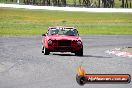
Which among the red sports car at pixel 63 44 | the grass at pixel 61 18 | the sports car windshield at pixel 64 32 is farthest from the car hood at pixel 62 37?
the grass at pixel 61 18

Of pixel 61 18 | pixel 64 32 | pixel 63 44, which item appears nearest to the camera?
pixel 63 44

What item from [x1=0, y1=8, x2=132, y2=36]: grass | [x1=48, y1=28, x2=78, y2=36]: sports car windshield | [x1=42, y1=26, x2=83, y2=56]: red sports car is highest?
[x1=48, y1=28, x2=78, y2=36]: sports car windshield

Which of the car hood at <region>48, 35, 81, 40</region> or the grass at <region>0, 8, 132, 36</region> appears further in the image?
the grass at <region>0, 8, 132, 36</region>

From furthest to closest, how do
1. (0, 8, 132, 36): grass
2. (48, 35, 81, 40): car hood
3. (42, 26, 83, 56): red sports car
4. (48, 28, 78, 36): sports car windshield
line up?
(0, 8, 132, 36): grass → (48, 28, 78, 36): sports car windshield → (48, 35, 81, 40): car hood → (42, 26, 83, 56): red sports car

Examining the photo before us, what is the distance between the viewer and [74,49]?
25.0m

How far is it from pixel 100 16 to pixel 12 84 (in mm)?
63304

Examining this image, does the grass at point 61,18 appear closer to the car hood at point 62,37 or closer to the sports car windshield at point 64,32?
the sports car windshield at point 64,32

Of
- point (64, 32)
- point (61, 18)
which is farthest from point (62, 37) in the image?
point (61, 18)

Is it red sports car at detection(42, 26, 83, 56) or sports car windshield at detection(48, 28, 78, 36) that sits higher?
sports car windshield at detection(48, 28, 78, 36)

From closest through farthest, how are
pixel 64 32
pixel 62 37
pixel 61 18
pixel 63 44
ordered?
pixel 63 44 < pixel 62 37 < pixel 64 32 < pixel 61 18

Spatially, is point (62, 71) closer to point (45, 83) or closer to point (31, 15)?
point (45, 83)

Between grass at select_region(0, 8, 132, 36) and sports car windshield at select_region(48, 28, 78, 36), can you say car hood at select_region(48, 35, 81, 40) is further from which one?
grass at select_region(0, 8, 132, 36)

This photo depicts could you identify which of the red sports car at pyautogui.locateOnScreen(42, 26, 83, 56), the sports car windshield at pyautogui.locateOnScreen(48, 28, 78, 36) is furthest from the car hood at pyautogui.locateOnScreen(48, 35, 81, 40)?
the sports car windshield at pyautogui.locateOnScreen(48, 28, 78, 36)

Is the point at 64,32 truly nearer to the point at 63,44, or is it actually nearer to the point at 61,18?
the point at 63,44
